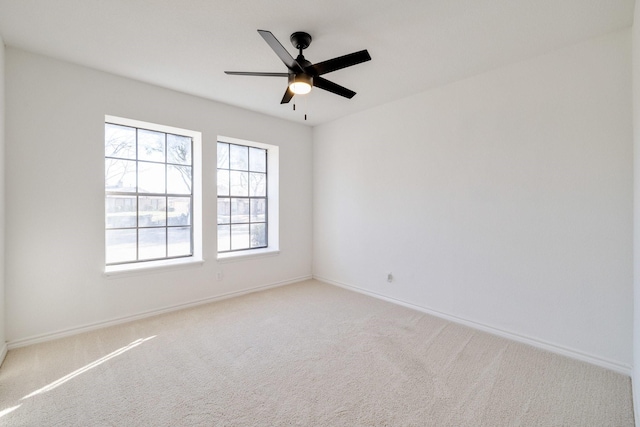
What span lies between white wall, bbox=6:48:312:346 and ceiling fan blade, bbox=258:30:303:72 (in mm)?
2092

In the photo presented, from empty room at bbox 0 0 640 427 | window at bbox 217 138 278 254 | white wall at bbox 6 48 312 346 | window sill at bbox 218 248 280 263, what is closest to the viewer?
empty room at bbox 0 0 640 427

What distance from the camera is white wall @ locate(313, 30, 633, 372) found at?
7.70 ft

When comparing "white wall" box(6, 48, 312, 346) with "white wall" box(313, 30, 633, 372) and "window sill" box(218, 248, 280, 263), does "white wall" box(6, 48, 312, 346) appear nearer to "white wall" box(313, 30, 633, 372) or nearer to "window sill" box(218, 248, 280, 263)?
"window sill" box(218, 248, 280, 263)

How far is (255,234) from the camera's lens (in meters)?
4.63

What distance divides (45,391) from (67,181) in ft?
6.14

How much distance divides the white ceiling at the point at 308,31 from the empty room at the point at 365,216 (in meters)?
0.02

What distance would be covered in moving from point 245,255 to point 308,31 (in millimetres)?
2992

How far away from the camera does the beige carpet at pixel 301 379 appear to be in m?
1.82

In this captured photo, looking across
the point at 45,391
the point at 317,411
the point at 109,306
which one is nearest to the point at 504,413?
the point at 317,411

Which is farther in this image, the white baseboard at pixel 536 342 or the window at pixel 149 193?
the window at pixel 149 193

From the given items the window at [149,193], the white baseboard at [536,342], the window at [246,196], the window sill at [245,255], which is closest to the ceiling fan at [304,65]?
the window at [149,193]

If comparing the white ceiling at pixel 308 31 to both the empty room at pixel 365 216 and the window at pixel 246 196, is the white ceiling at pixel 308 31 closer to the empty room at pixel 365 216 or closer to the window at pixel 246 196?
the empty room at pixel 365 216

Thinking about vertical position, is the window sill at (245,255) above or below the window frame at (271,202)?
below

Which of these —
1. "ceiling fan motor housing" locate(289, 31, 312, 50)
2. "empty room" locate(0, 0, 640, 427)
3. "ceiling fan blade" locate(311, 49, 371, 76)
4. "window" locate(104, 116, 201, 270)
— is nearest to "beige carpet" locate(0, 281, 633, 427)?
"empty room" locate(0, 0, 640, 427)
